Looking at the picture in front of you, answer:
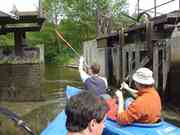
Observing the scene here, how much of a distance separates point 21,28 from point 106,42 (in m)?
7.78

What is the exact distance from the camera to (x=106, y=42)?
22.5 m

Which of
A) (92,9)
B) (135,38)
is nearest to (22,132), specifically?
(135,38)

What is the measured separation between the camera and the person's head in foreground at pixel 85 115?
271cm

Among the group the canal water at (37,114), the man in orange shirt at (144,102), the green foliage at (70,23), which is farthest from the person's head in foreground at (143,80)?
the green foliage at (70,23)

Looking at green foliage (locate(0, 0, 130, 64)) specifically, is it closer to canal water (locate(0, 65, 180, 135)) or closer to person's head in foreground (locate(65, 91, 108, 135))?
canal water (locate(0, 65, 180, 135))

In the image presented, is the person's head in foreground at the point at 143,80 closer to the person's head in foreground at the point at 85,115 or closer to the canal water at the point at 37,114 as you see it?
the person's head in foreground at the point at 85,115

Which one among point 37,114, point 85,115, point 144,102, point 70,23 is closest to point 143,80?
point 144,102

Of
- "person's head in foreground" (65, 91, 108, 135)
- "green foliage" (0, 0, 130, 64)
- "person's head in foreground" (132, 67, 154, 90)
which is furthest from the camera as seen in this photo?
"green foliage" (0, 0, 130, 64)

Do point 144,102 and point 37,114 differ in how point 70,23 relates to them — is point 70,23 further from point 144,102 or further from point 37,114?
point 144,102

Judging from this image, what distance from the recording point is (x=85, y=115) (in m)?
2.71

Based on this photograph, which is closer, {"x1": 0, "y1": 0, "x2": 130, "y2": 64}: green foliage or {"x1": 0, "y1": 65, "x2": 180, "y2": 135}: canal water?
{"x1": 0, "y1": 65, "x2": 180, "y2": 135}: canal water

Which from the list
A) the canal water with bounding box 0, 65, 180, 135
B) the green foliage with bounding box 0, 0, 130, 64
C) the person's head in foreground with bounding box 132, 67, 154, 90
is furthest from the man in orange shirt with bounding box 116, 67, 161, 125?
the green foliage with bounding box 0, 0, 130, 64

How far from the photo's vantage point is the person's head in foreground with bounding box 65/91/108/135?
2715mm

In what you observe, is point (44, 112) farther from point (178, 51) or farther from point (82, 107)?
point (82, 107)
